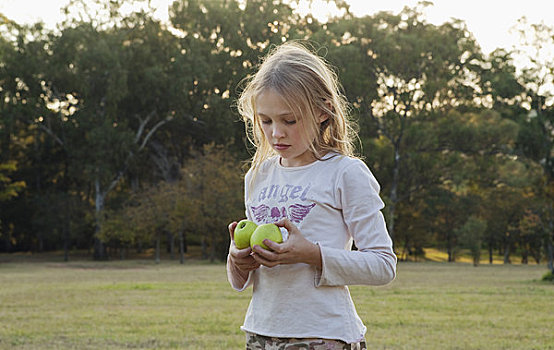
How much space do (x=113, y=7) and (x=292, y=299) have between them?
39.2 metres

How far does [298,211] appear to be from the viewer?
2.49 meters

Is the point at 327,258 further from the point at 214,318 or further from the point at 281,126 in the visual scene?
the point at 214,318

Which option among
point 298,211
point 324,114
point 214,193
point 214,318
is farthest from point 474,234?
point 298,211

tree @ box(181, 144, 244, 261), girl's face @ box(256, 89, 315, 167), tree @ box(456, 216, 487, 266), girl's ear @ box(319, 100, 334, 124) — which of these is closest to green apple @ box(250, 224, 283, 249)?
girl's face @ box(256, 89, 315, 167)

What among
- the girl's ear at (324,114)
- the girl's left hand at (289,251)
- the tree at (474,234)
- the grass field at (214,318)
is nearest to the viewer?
the girl's left hand at (289,251)

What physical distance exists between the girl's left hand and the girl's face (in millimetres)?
322

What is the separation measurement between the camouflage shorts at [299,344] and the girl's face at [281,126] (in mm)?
631

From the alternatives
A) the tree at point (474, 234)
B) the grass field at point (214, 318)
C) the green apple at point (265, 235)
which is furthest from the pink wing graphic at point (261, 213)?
the tree at point (474, 234)

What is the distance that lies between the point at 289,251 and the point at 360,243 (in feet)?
0.99

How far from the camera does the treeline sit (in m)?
37.2

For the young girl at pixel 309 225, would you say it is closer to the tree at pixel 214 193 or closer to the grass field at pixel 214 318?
the grass field at pixel 214 318

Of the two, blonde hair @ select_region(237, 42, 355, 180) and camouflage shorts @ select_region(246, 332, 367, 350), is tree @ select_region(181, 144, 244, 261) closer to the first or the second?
blonde hair @ select_region(237, 42, 355, 180)

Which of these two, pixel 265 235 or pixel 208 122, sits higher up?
pixel 208 122

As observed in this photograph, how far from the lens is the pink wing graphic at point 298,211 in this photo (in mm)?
2477
